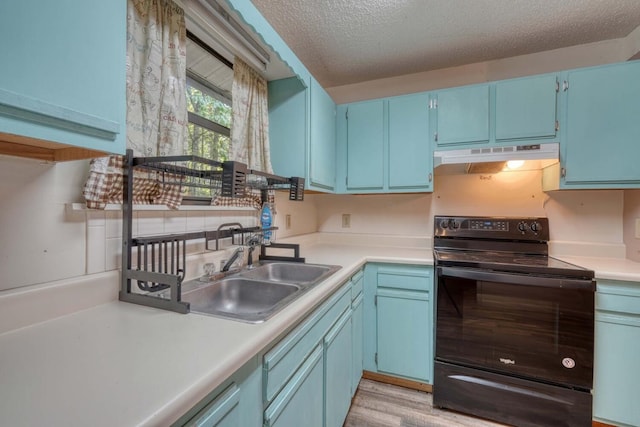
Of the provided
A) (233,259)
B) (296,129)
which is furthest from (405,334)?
(296,129)

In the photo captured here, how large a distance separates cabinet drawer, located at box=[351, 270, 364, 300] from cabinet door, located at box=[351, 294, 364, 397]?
1.6 inches

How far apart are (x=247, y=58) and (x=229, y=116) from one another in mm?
353

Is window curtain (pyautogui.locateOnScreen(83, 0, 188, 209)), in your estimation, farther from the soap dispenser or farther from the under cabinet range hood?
the under cabinet range hood

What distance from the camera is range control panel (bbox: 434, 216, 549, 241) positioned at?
6.49 feet

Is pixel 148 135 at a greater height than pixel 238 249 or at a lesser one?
greater

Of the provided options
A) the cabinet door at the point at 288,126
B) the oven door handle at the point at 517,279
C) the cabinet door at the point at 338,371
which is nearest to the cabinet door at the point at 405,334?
the oven door handle at the point at 517,279

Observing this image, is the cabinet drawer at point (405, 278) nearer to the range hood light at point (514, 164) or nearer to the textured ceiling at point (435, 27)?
the range hood light at point (514, 164)

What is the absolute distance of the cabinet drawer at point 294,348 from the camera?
781 millimetres

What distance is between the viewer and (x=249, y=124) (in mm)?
1726

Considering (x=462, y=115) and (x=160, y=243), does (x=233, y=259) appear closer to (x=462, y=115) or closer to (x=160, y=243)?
(x=160, y=243)

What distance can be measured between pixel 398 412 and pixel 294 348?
1.23m

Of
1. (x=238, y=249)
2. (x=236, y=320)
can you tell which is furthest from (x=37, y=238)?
(x=238, y=249)

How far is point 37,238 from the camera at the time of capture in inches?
31.5

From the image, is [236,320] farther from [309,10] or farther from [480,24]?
[480,24]
